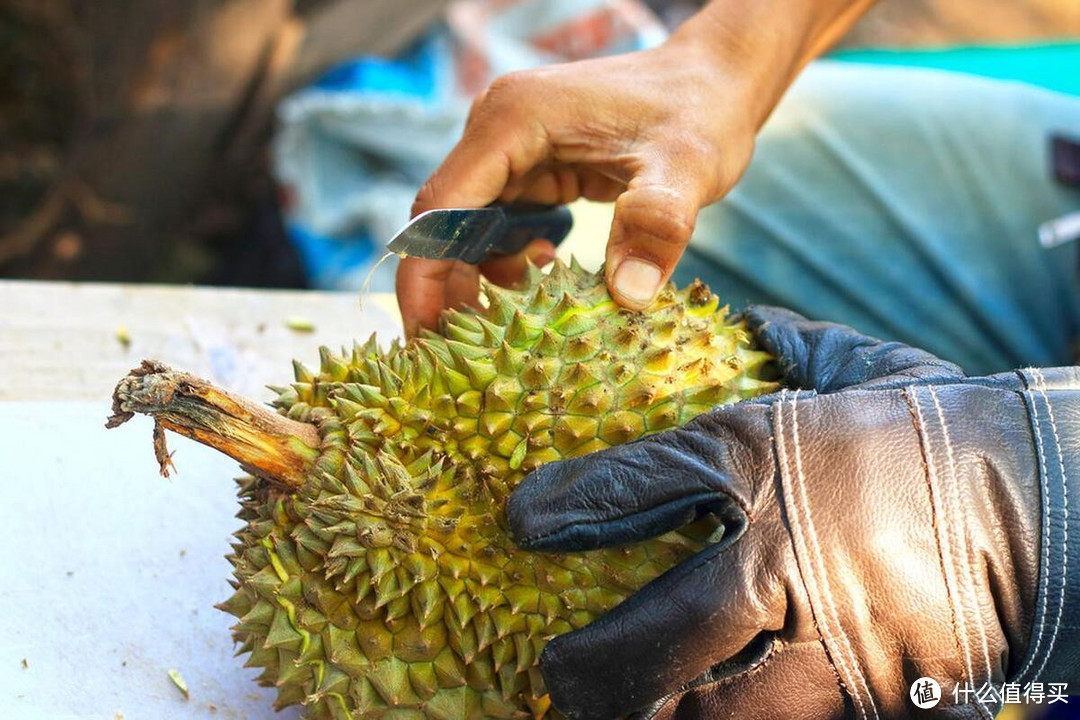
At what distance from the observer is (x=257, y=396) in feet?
11.2

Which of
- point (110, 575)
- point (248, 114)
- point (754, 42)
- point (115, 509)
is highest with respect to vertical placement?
point (248, 114)

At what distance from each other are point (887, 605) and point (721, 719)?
45 centimetres

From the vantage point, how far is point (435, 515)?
208cm

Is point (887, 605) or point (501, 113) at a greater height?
point (501, 113)

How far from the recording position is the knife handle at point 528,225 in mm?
2862

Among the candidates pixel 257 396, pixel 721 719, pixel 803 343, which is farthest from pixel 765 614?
pixel 257 396

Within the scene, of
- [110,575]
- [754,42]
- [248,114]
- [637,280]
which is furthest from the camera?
[248,114]

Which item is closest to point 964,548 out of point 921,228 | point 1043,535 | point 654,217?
point 1043,535

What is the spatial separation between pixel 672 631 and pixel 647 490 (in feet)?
0.89

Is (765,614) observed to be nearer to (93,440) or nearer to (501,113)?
(501,113)

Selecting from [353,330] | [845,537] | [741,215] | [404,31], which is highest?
[404,31]

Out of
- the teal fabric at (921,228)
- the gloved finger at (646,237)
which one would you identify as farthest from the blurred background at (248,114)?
the gloved finger at (646,237)

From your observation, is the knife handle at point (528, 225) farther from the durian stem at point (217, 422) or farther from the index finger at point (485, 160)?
the durian stem at point (217, 422)

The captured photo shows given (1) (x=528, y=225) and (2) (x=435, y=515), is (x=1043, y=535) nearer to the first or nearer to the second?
(2) (x=435, y=515)
